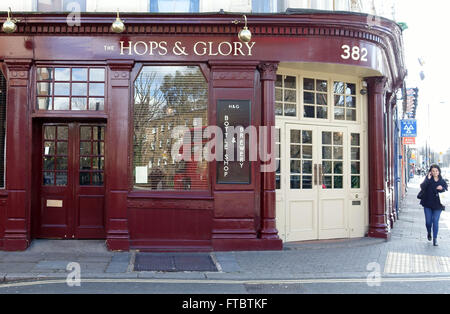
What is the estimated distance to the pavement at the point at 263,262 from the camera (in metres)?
6.89

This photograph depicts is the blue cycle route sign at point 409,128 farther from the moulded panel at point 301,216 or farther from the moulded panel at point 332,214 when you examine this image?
the moulded panel at point 301,216

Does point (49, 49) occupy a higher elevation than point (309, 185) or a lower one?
higher

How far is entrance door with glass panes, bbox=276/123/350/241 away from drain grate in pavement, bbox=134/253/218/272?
2211 mm

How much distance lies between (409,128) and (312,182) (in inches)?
374

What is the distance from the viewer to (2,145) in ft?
29.0

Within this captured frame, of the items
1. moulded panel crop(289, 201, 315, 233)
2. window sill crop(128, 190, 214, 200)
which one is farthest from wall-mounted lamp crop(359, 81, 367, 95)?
window sill crop(128, 190, 214, 200)

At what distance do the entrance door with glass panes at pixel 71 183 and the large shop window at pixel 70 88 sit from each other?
1.54 ft

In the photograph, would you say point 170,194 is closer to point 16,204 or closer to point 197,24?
point 16,204

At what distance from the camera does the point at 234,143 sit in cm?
879

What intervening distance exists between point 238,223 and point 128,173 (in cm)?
236

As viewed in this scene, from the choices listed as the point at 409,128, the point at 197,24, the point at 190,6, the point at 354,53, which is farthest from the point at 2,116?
the point at 409,128
